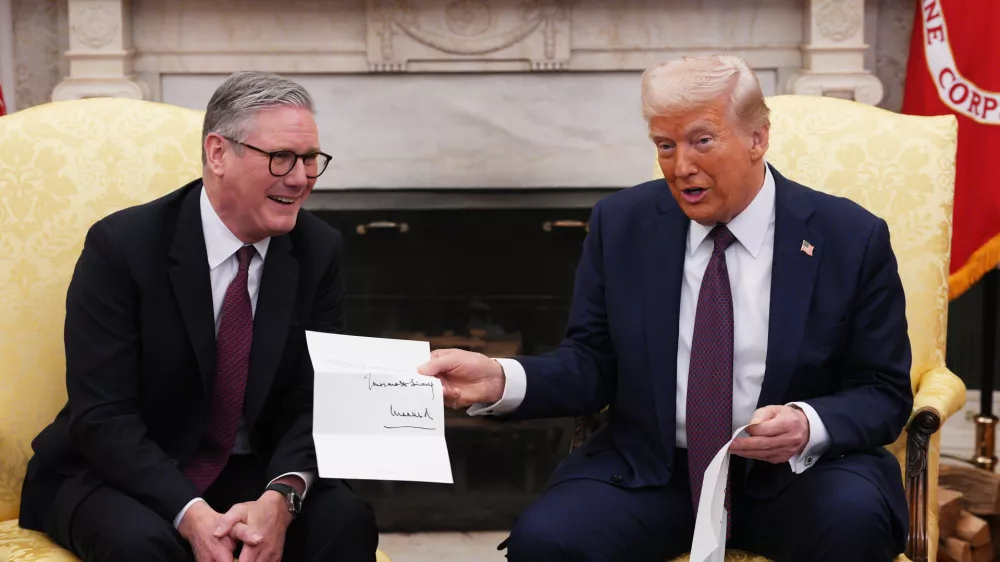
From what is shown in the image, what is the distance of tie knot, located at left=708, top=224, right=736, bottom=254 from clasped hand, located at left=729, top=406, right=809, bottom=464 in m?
0.31

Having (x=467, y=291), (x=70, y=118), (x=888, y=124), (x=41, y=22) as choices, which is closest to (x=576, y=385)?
(x=888, y=124)

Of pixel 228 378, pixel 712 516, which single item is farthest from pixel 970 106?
pixel 228 378

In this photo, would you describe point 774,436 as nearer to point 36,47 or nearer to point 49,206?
point 49,206

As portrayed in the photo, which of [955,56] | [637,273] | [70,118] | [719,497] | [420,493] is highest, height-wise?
[955,56]

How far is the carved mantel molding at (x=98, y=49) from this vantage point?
3.52 meters

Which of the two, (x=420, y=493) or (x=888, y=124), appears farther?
(x=420, y=493)

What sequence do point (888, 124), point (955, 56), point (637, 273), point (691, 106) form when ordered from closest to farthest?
point (691, 106) → point (637, 273) → point (888, 124) → point (955, 56)

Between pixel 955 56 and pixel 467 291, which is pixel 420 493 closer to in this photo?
pixel 467 291

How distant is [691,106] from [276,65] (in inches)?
80.1

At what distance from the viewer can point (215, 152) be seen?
6.49ft

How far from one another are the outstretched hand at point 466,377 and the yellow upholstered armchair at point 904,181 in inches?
11.9

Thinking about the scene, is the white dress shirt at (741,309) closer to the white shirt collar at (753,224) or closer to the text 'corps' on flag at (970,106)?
the white shirt collar at (753,224)

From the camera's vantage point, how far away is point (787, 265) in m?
2.00

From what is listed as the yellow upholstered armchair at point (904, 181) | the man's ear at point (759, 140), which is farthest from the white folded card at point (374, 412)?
the man's ear at point (759, 140)
